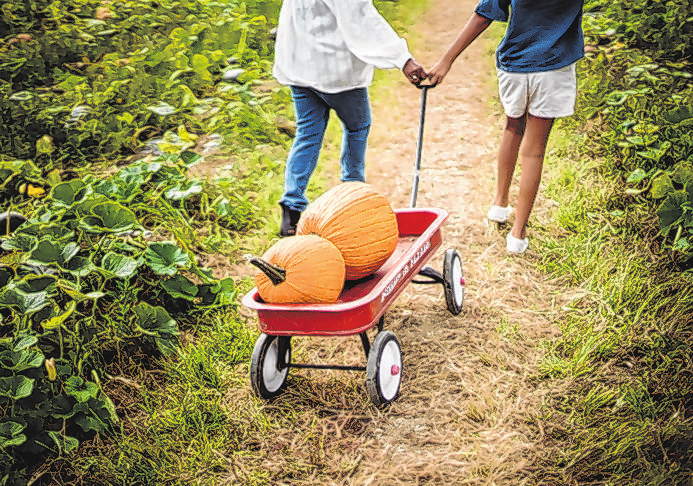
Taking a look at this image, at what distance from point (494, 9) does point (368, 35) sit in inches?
28.4

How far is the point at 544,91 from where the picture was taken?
3084 millimetres

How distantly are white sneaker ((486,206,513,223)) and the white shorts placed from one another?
688 millimetres

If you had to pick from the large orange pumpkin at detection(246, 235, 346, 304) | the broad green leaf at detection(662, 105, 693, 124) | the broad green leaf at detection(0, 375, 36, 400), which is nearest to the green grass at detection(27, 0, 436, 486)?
the broad green leaf at detection(0, 375, 36, 400)

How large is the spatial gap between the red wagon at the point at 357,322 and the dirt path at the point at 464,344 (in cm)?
20

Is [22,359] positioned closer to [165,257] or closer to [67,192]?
[165,257]

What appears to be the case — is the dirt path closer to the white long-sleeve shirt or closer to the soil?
the soil

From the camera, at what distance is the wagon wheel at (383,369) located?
2340 millimetres

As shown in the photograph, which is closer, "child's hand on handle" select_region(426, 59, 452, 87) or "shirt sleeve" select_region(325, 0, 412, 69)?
"shirt sleeve" select_region(325, 0, 412, 69)

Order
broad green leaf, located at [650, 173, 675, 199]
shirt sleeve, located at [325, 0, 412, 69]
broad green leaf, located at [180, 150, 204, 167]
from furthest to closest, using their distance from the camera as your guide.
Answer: broad green leaf, located at [180, 150, 204, 167] → broad green leaf, located at [650, 173, 675, 199] → shirt sleeve, located at [325, 0, 412, 69]

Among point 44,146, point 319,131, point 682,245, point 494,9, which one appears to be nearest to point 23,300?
point 319,131

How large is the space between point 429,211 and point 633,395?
119 centimetres

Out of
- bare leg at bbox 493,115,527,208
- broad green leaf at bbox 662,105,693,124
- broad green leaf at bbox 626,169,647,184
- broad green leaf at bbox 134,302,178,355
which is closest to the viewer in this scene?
broad green leaf at bbox 134,302,178,355

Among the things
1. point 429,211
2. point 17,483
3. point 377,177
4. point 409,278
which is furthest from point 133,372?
point 377,177

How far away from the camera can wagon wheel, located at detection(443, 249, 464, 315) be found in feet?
9.61
